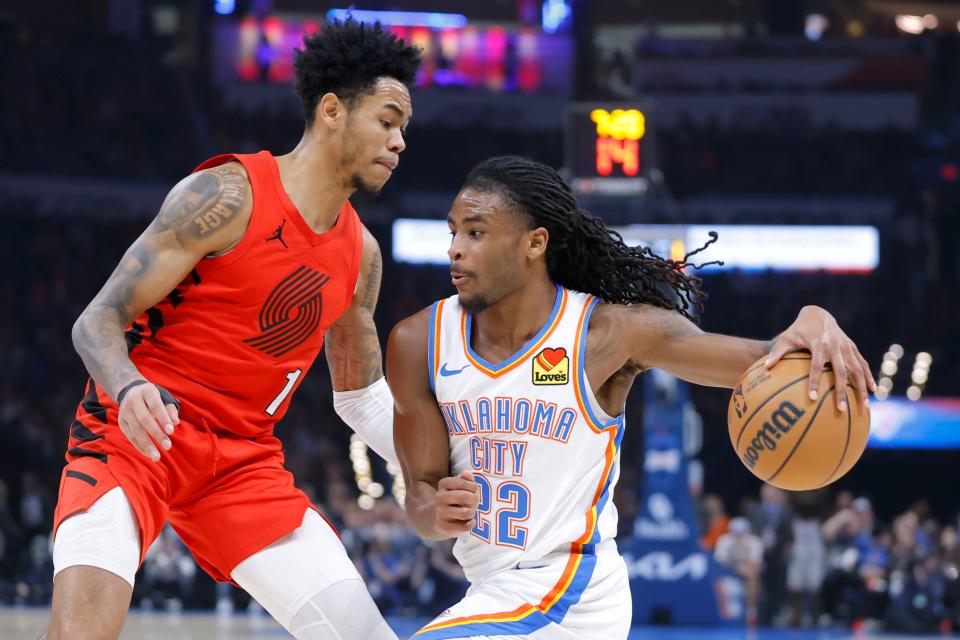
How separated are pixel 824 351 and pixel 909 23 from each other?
23.2 metres

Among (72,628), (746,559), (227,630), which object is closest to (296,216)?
(72,628)

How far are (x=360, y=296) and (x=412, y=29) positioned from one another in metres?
19.5

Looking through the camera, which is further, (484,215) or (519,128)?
(519,128)

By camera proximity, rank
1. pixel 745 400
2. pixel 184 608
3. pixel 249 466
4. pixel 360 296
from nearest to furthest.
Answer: pixel 745 400
pixel 249 466
pixel 360 296
pixel 184 608

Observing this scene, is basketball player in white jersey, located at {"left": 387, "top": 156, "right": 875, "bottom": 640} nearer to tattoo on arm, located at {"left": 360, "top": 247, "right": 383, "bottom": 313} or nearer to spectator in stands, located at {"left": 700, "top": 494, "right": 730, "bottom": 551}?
tattoo on arm, located at {"left": 360, "top": 247, "right": 383, "bottom": 313}

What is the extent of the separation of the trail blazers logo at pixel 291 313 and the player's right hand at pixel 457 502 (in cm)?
82

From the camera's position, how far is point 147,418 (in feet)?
10.0

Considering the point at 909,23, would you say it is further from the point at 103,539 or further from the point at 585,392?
the point at 103,539

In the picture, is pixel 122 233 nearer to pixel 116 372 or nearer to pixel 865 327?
pixel 865 327

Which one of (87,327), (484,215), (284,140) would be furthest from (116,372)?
(284,140)

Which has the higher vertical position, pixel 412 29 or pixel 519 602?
pixel 412 29

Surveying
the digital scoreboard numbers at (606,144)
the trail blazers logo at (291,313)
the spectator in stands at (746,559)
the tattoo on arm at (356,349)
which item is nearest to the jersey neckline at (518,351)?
the trail blazers logo at (291,313)

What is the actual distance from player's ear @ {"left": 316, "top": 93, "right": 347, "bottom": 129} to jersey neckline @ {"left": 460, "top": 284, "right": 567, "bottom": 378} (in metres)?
0.81

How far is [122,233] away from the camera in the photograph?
65.5 feet
